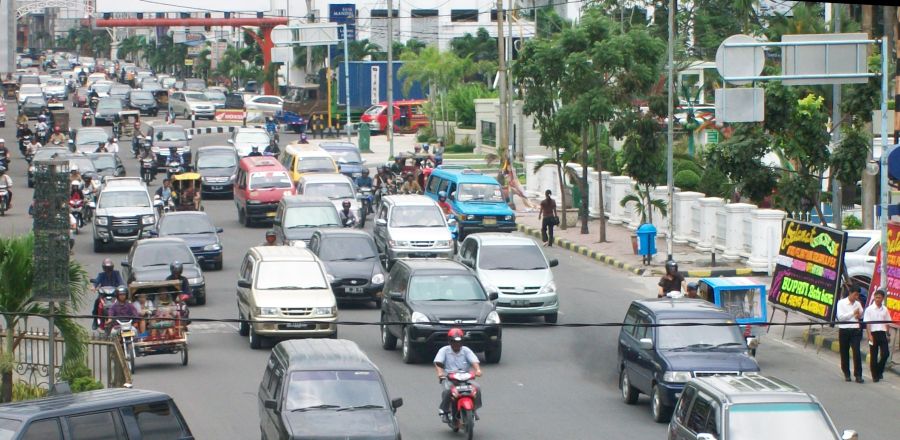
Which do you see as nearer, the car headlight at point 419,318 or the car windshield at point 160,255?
the car headlight at point 419,318

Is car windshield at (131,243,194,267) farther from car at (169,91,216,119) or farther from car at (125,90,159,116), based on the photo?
car at (125,90,159,116)

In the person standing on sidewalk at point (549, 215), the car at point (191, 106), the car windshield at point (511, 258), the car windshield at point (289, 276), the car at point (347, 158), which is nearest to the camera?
the car windshield at point (289, 276)

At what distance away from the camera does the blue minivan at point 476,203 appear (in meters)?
36.1

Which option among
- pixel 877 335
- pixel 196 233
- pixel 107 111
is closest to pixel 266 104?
pixel 107 111

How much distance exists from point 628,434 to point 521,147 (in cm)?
4104

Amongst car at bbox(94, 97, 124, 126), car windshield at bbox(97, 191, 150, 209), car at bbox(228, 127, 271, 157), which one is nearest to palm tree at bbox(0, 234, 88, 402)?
car windshield at bbox(97, 191, 150, 209)

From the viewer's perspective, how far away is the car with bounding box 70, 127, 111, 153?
53.4 meters

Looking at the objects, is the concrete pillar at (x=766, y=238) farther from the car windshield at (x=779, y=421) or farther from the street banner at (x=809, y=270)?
the car windshield at (x=779, y=421)

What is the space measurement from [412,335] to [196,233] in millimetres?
11465

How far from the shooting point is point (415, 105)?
78812mm

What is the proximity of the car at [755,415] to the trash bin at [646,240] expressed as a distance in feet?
56.0

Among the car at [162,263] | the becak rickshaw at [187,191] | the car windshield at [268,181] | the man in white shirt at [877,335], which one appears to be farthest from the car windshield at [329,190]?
the man in white shirt at [877,335]

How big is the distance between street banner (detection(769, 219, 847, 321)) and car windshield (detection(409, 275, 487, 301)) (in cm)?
564

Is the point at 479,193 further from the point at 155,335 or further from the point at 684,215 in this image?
the point at 155,335
